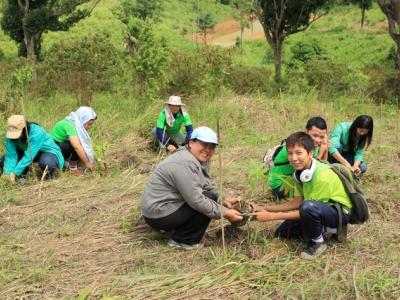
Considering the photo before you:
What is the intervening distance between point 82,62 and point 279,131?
410 cm

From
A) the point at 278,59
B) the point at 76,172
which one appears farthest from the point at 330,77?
the point at 76,172

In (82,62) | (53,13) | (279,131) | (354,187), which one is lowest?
(279,131)

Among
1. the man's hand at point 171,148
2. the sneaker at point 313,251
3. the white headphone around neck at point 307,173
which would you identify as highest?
the white headphone around neck at point 307,173

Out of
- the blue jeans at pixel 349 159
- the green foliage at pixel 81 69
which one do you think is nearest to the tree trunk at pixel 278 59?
the green foliage at pixel 81 69

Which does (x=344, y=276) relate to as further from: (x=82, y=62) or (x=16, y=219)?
(x=82, y=62)

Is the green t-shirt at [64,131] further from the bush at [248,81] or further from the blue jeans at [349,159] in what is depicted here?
the bush at [248,81]

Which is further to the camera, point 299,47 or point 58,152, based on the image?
point 299,47

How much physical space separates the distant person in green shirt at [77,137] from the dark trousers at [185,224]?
192cm

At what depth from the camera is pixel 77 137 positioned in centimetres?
491

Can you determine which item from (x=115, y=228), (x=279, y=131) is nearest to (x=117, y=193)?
(x=115, y=228)

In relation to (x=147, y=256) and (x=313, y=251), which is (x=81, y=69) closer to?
(x=147, y=256)

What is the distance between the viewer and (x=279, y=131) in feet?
22.5

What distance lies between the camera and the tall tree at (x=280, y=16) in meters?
14.0

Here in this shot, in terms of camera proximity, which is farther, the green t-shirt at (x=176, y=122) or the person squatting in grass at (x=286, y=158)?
the green t-shirt at (x=176, y=122)
